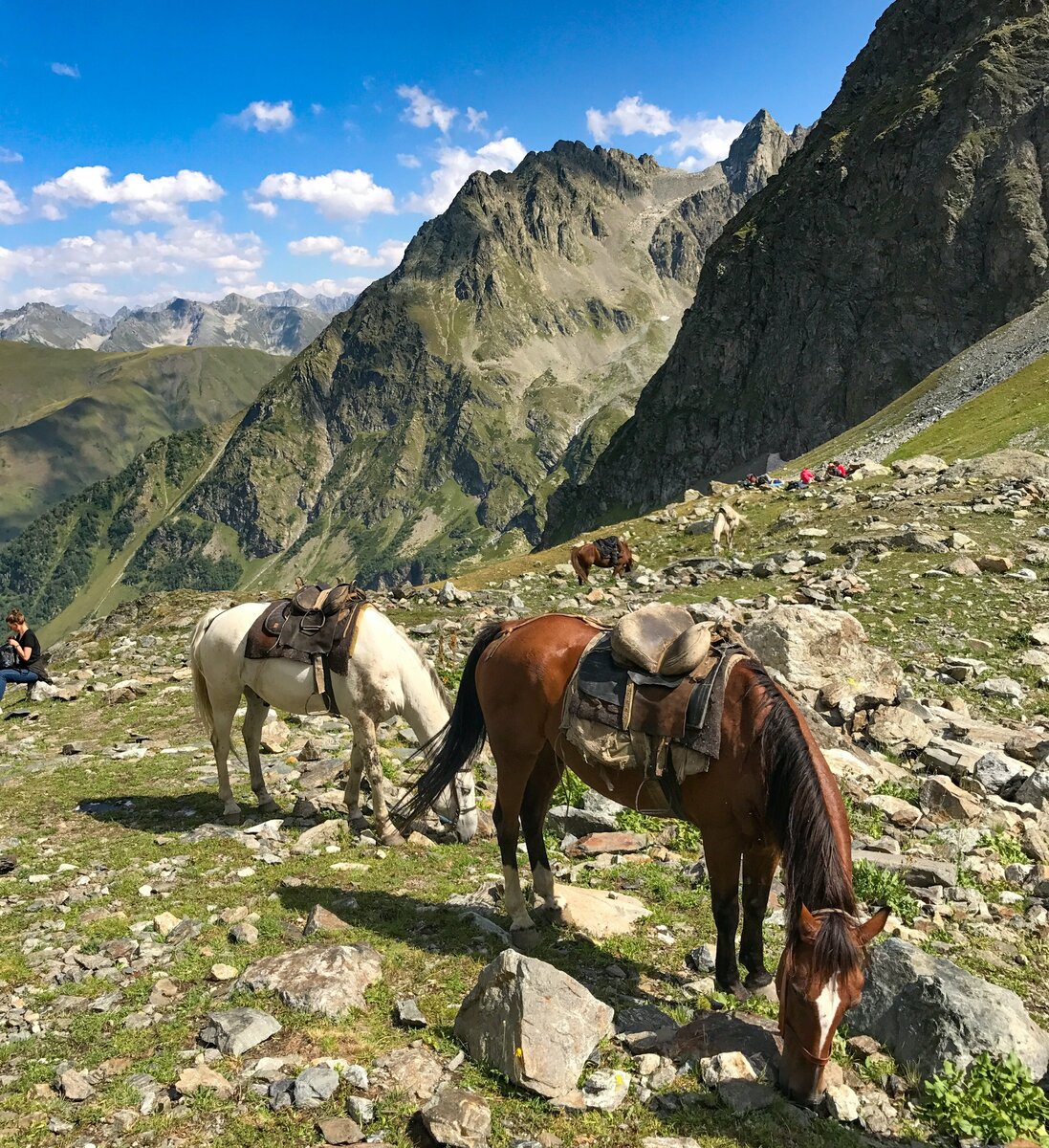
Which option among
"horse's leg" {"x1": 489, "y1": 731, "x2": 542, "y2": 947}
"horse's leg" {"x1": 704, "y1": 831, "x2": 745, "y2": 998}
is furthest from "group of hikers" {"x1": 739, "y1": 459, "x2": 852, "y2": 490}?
"horse's leg" {"x1": 704, "y1": 831, "x2": 745, "y2": 998}

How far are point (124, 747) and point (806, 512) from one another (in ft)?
91.1

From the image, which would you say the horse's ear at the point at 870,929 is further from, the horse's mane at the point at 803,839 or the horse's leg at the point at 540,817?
the horse's leg at the point at 540,817

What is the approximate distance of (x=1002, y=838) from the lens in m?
8.66

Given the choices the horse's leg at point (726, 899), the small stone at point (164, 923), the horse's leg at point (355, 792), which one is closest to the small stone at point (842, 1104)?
the horse's leg at point (726, 899)

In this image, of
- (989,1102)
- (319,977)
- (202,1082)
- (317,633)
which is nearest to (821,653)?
(317,633)

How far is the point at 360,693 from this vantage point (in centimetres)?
1007

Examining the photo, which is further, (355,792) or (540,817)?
(355,792)

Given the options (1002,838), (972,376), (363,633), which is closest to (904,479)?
(1002,838)

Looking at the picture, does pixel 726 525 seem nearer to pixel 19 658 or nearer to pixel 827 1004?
pixel 19 658

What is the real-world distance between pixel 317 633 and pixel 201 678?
103 inches

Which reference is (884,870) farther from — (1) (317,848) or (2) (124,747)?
(2) (124,747)

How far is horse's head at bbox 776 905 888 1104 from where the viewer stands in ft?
15.6

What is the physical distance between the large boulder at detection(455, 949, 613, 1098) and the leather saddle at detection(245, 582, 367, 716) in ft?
17.4

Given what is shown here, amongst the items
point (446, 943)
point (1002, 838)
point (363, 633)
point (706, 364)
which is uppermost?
point (706, 364)
